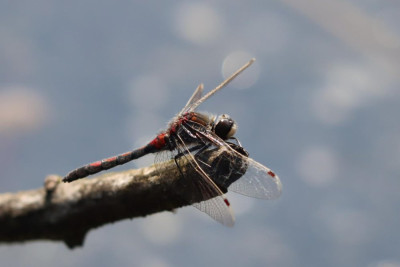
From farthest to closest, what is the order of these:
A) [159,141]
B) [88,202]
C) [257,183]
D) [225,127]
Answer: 1. [159,141]
2. [225,127]
3. [257,183]
4. [88,202]

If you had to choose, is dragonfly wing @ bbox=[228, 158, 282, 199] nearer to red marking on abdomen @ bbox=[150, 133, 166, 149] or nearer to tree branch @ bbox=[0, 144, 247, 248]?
tree branch @ bbox=[0, 144, 247, 248]

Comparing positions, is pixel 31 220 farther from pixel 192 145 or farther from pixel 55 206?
pixel 192 145

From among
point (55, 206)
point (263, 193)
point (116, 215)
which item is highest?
point (55, 206)

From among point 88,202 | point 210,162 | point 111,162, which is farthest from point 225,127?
point 88,202

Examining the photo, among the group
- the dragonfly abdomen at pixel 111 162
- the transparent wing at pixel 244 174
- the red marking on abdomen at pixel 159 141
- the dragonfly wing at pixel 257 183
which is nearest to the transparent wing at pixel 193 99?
the red marking on abdomen at pixel 159 141

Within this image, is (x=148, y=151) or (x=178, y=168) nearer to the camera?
(x=178, y=168)

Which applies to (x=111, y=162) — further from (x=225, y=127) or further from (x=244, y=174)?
(x=244, y=174)

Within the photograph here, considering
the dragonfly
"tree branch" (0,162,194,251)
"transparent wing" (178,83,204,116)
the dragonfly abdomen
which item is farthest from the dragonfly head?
"tree branch" (0,162,194,251)

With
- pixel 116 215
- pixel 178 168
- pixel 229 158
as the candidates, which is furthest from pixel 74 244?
pixel 229 158
